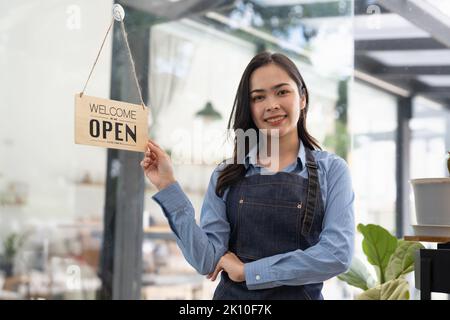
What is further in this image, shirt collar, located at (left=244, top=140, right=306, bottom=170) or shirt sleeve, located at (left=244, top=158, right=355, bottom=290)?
shirt collar, located at (left=244, top=140, right=306, bottom=170)

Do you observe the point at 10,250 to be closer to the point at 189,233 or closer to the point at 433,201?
the point at 189,233

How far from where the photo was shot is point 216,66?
291 centimetres

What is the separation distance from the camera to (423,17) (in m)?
2.73

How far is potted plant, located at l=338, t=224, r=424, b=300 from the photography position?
2111 millimetres

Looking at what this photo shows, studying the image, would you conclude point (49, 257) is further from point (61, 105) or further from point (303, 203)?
point (303, 203)

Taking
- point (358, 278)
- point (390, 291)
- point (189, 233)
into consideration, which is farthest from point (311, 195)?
point (358, 278)

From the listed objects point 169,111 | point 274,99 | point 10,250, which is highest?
point 169,111

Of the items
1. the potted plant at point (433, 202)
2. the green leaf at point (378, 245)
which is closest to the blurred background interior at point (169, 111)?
the green leaf at point (378, 245)

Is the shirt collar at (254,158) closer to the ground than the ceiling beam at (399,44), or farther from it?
closer to the ground

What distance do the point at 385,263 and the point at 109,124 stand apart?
1336 mm

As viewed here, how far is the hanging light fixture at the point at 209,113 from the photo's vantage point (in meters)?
2.86

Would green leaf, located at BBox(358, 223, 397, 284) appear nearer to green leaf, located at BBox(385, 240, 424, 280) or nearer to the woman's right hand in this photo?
green leaf, located at BBox(385, 240, 424, 280)

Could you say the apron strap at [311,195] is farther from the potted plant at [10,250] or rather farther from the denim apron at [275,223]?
the potted plant at [10,250]

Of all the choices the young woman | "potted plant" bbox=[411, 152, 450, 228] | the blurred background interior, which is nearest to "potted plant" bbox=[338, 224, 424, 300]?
the blurred background interior
